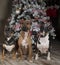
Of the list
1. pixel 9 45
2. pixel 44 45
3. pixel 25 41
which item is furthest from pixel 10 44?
pixel 44 45

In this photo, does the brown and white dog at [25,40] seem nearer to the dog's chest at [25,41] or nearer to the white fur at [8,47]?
the dog's chest at [25,41]

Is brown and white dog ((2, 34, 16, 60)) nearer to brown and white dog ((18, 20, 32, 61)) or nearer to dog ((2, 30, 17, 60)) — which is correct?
dog ((2, 30, 17, 60))

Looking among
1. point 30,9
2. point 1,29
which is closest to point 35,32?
point 30,9

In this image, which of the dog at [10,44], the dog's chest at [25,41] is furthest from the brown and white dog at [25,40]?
the dog at [10,44]

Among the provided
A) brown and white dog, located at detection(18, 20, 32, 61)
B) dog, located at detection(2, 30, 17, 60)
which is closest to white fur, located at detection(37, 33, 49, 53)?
Result: brown and white dog, located at detection(18, 20, 32, 61)

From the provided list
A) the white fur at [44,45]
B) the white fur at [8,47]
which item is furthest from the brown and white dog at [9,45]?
the white fur at [44,45]

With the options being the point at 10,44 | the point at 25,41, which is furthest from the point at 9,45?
the point at 25,41

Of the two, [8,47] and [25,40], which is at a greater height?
[25,40]

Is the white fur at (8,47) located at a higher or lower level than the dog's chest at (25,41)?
lower

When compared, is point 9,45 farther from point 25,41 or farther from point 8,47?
point 25,41

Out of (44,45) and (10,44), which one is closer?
(44,45)

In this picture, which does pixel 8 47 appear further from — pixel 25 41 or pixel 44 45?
pixel 44 45

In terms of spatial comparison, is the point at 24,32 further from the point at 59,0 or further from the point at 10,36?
the point at 59,0

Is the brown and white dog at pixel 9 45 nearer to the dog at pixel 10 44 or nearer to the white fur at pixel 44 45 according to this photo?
the dog at pixel 10 44
